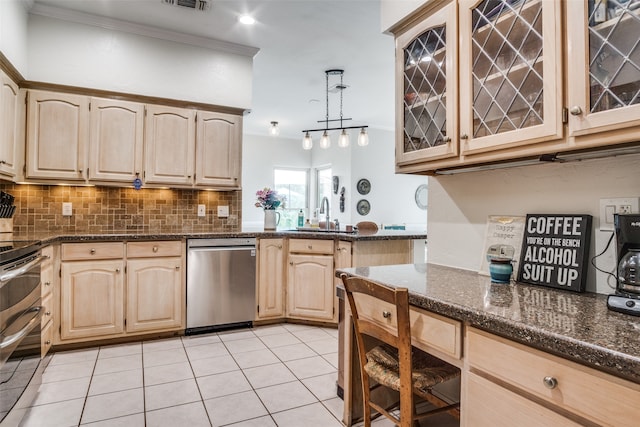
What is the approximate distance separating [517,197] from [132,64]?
342 centimetres

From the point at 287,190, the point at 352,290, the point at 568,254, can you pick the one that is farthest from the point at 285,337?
the point at 287,190

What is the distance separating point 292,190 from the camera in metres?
8.21

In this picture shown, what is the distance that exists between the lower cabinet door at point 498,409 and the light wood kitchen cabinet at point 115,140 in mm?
3270

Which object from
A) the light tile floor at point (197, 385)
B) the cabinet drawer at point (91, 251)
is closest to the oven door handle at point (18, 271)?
the cabinet drawer at point (91, 251)

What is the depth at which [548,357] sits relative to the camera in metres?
1.00

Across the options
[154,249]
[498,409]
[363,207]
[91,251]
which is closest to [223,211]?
[154,249]

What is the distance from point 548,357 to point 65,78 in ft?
12.8

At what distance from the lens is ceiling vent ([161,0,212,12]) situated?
3.01 meters

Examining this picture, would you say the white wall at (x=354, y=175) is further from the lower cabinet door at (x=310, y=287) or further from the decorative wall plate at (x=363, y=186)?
the lower cabinet door at (x=310, y=287)

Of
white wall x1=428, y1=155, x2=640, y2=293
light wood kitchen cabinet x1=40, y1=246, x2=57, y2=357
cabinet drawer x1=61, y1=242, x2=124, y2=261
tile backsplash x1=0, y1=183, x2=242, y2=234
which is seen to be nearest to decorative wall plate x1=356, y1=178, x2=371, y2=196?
tile backsplash x1=0, y1=183, x2=242, y2=234

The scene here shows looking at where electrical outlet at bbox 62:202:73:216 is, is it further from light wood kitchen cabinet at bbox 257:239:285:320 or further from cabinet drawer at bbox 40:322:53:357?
light wood kitchen cabinet at bbox 257:239:285:320

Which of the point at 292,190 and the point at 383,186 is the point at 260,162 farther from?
the point at 383,186

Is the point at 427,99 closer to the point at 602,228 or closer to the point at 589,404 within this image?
the point at 602,228

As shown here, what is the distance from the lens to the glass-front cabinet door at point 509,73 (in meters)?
1.32
